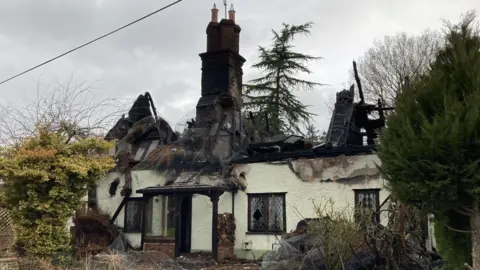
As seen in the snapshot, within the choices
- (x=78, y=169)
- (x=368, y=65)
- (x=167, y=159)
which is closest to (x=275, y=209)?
(x=167, y=159)

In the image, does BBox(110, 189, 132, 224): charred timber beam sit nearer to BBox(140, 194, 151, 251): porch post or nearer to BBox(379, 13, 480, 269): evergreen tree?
BBox(140, 194, 151, 251): porch post

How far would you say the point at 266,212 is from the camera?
15.8m

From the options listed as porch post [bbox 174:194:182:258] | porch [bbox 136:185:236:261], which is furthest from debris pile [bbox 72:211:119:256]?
porch post [bbox 174:194:182:258]

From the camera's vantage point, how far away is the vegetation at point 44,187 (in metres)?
11.7

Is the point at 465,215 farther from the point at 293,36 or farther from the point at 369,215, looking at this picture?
the point at 293,36

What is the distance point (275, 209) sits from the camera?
616 inches

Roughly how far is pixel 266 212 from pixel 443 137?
35.1ft

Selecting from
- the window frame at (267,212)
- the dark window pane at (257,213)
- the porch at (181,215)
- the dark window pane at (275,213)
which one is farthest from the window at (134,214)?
the dark window pane at (275,213)

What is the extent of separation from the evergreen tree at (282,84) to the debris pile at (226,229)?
1509 cm

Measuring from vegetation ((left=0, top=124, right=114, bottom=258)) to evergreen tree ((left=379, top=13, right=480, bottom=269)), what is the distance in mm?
8153

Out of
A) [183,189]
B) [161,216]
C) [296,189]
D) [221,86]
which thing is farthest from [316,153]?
[161,216]

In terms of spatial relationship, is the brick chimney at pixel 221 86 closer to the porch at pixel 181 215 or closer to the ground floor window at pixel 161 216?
the porch at pixel 181 215

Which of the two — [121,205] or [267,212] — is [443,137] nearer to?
[267,212]

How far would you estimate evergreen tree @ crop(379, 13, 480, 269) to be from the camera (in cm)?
547
